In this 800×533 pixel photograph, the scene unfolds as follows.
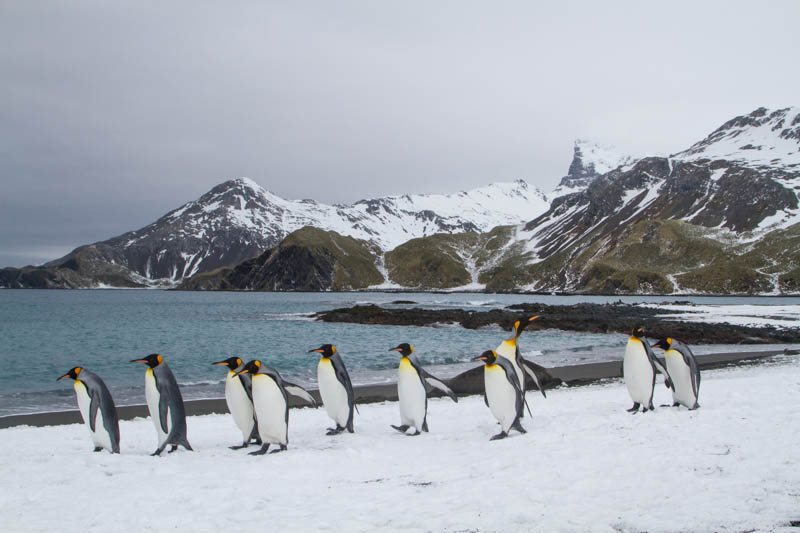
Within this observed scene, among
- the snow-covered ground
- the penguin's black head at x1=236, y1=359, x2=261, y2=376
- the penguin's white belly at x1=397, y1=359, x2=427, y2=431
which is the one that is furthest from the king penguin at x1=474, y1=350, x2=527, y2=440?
the penguin's black head at x1=236, y1=359, x2=261, y2=376

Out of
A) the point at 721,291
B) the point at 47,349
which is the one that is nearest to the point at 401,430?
the point at 47,349

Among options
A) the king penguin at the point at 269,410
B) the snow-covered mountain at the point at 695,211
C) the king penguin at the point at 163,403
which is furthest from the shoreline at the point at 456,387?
the snow-covered mountain at the point at 695,211

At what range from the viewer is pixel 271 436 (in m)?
8.71

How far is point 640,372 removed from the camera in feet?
35.4

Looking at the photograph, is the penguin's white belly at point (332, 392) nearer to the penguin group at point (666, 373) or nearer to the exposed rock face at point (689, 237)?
the penguin group at point (666, 373)

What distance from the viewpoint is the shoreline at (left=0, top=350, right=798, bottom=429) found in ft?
44.3

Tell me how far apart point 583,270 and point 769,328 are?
118m

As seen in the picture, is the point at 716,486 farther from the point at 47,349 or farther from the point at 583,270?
the point at 583,270

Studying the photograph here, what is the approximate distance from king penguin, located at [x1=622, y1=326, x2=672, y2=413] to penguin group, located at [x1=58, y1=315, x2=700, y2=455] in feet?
0.06

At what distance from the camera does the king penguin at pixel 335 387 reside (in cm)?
987

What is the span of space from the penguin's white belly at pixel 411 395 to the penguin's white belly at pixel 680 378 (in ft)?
16.9

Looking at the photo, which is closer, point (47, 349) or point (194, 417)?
point (194, 417)

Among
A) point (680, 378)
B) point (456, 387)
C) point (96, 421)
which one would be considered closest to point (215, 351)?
point (456, 387)

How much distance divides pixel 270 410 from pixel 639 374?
7.29 metres
